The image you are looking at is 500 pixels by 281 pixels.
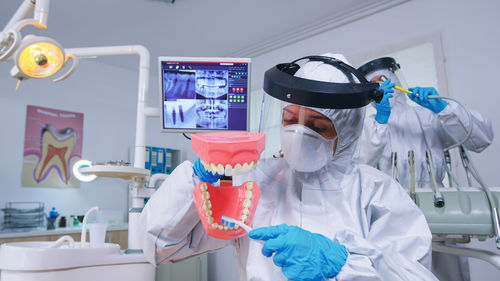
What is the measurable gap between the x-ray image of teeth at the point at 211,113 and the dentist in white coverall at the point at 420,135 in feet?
2.49

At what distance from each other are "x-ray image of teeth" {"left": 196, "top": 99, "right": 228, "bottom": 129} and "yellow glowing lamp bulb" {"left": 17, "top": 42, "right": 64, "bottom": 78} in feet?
2.04

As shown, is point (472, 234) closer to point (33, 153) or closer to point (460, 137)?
point (460, 137)

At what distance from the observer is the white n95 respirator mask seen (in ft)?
2.95

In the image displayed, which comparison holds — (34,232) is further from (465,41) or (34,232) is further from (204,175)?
(465,41)

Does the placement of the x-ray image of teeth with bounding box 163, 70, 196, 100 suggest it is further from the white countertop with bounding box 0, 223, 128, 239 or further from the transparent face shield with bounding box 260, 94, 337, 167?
the white countertop with bounding box 0, 223, 128, 239

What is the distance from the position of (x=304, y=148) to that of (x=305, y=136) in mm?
33

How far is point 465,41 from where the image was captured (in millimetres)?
2596

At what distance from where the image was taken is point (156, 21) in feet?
10.7

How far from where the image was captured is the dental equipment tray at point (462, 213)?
121 cm

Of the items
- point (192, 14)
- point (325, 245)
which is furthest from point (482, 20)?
point (325, 245)

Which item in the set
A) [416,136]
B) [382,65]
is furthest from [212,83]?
[416,136]

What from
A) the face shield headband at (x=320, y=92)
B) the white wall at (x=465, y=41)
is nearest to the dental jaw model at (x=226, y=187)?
the face shield headband at (x=320, y=92)

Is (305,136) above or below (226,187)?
above

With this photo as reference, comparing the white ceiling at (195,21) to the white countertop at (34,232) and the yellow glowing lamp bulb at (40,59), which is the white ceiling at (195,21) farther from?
the white countertop at (34,232)
